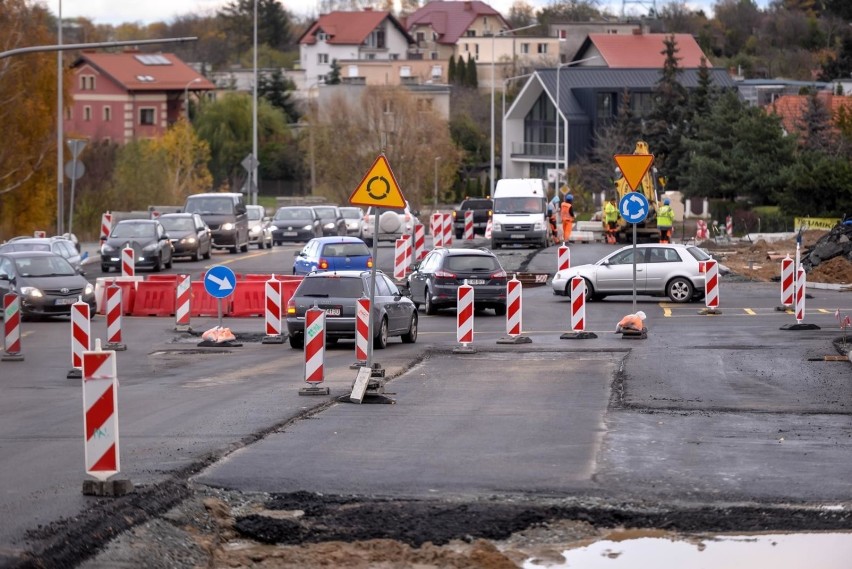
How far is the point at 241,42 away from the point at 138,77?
5229 centimetres

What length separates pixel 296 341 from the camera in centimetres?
2497

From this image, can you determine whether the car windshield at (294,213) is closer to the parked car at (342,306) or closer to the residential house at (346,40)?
the parked car at (342,306)

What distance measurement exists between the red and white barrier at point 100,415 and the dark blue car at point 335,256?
26.3 meters

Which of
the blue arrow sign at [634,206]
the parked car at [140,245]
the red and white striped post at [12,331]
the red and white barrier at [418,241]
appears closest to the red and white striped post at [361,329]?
the red and white striped post at [12,331]

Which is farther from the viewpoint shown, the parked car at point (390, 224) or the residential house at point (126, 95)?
the residential house at point (126, 95)

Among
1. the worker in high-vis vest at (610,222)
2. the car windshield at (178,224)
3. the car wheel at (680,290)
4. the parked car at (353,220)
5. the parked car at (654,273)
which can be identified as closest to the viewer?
the parked car at (654,273)

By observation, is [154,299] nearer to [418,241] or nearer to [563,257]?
[563,257]

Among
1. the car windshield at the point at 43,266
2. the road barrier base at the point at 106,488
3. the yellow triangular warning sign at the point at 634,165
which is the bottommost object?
the road barrier base at the point at 106,488

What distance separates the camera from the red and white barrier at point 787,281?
29312mm

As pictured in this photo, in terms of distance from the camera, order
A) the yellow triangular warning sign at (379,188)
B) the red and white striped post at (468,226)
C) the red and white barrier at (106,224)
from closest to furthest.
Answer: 1. the yellow triangular warning sign at (379,188)
2. the red and white barrier at (106,224)
3. the red and white striped post at (468,226)

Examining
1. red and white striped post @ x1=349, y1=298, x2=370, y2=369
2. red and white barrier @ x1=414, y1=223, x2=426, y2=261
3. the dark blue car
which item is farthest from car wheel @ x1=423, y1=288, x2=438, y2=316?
red and white barrier @ x1=414, y1=223, x2=426, y2=261

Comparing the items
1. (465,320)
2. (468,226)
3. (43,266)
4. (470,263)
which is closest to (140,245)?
(43,266)

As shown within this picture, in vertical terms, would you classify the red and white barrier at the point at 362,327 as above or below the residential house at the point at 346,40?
below

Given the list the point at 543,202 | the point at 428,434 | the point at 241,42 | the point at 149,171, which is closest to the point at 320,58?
the point at 241,42
